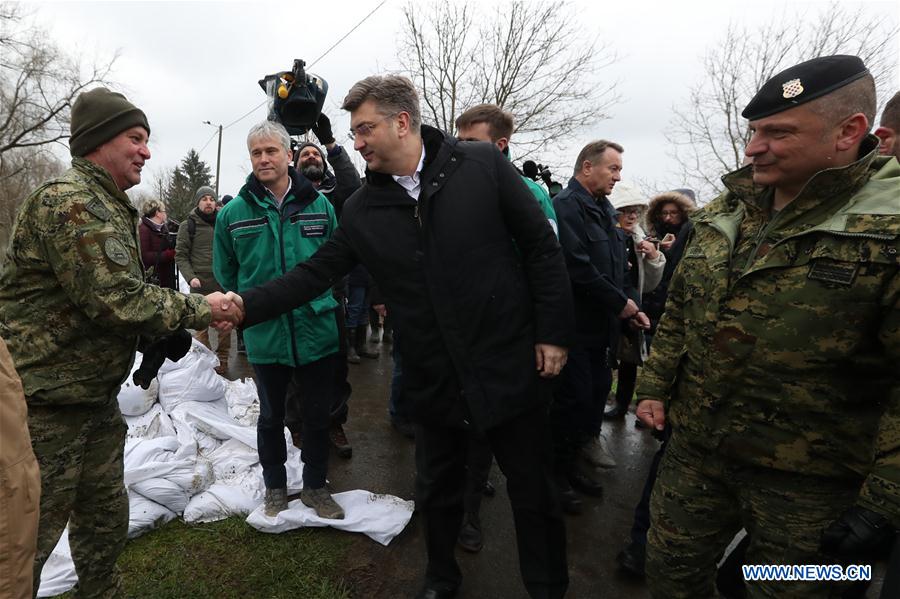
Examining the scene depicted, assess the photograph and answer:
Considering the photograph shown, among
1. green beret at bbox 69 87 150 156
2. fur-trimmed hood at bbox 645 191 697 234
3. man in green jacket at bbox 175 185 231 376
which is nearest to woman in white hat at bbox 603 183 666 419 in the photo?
fur-trimmed hood at bbox 645 191 697 234

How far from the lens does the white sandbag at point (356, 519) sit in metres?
2.78

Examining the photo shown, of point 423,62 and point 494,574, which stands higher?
point 423,62

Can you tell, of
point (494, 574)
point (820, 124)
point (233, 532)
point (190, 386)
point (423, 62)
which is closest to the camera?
point (820, 124)

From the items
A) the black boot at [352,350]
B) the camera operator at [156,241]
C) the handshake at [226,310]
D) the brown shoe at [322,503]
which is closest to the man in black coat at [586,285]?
the brown shoe at [322,503]

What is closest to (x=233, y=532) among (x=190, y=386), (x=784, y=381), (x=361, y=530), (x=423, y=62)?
(x=361, y=530)

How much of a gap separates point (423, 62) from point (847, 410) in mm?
16631

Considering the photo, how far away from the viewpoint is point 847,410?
1.45 meters

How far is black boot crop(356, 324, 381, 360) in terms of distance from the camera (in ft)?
20.6

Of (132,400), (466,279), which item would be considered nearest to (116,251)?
(466,279)

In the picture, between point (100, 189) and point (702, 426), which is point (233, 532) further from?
point (702, 426)

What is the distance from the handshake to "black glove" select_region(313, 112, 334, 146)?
1432mm

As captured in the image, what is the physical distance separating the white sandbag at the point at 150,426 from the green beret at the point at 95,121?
7.77 ft

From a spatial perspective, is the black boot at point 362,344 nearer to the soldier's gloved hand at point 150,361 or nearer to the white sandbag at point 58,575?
the white sandbag at point 58,575

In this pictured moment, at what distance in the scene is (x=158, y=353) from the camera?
2186 mm
